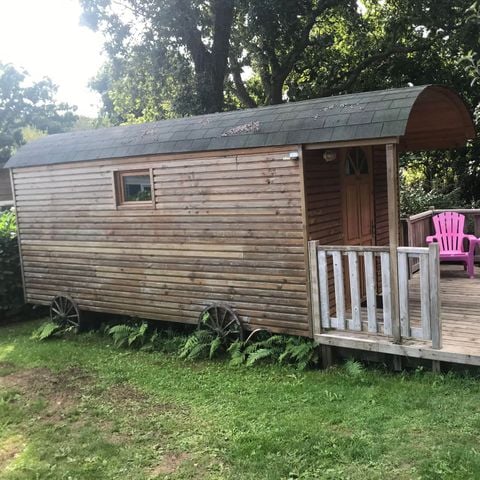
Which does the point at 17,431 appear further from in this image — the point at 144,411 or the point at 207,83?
the point at 207,83

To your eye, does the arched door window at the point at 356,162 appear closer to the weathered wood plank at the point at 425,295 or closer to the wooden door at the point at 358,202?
the wooden door at the point at 358,202

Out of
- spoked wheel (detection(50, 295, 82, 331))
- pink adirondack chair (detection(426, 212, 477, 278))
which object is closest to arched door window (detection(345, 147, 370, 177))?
pink adirondack chair (detection(426, 212, 477, 278))

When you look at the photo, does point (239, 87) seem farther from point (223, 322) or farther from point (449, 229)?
point (223, 322)

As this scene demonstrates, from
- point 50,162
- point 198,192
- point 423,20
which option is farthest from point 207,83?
point 198,192

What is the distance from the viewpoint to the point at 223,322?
691 cm

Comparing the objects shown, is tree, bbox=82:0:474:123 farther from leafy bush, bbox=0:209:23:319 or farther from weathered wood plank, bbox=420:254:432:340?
weathered wood plank, bbox=420:254:432:340

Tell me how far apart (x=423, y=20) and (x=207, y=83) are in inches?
248

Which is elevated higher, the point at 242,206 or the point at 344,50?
the point at 344,50

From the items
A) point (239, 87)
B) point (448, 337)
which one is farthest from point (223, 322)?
point (239, 87)

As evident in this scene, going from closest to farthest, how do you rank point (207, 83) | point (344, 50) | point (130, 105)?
point (207, 83)
point (344, 50)
point (130, 105)

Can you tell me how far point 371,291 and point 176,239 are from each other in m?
2.90

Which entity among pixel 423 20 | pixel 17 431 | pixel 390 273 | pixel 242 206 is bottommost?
pixel 17 431

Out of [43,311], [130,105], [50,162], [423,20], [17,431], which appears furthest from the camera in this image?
[130,105]

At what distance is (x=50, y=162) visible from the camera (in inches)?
334
